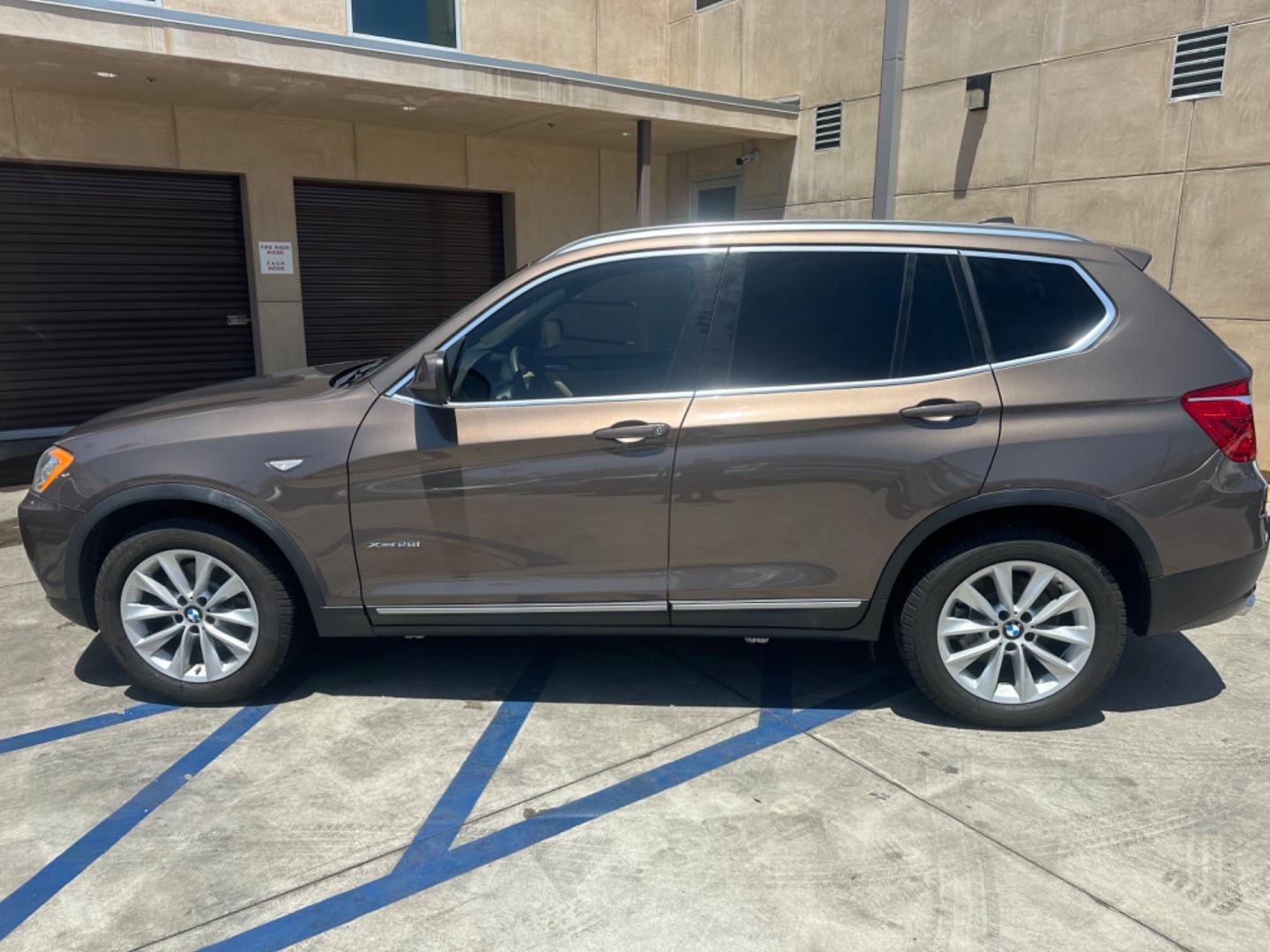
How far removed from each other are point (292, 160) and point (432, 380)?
778cm

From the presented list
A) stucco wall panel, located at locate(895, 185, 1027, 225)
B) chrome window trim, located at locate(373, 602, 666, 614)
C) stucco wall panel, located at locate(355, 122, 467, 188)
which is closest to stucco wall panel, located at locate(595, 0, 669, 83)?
stucco wall panel, located at locate(355, 122, 467, 188)

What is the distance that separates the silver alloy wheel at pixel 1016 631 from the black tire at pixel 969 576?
27mm

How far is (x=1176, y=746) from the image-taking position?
358 centimetres

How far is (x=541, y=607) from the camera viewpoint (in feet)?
12.0

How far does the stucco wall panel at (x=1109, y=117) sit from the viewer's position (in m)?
7.87

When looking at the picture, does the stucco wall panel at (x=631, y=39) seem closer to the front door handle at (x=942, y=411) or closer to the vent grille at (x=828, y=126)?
the vent grille at (x=828, y=126)

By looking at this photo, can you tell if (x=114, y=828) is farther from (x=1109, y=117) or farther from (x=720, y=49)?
(x=720, y=49)

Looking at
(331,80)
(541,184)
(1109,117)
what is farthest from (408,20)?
(1109,117)

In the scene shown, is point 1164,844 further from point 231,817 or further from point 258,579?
point 258,579

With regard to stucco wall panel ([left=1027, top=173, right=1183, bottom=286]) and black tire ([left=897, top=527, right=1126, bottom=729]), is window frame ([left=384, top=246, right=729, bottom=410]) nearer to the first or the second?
black tire ([left=897, top=527, right=1126, bottom=729])

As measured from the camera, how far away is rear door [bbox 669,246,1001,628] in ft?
11.3

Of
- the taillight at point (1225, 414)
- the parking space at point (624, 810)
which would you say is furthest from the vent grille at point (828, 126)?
the taillight at point (1225, 414)

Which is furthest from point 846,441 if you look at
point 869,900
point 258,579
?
point 258,579

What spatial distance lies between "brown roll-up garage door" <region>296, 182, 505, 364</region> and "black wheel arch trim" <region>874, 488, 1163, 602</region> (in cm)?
813
